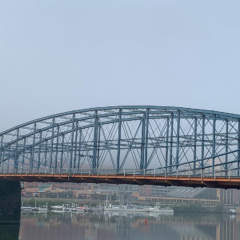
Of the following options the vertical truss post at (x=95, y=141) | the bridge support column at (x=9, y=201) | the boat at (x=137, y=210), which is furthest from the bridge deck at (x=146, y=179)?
the boat at (x=137, y=210)

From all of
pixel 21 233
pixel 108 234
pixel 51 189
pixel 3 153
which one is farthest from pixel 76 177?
pixel 51 189

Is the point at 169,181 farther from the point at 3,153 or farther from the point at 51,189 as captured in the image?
the point at 51,189

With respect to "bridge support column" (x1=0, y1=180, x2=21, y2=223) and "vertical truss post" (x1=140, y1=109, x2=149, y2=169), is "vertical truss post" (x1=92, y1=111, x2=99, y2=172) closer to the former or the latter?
"vertical truss post" (x1=140, y1=109, x2=149, y2=169)

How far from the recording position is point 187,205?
637 ft

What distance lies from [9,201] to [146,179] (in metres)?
40.4

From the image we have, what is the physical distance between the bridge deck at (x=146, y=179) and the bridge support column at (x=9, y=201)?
40.3 ft

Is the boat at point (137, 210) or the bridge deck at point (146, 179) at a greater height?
the bridge deck at point (146, 179)

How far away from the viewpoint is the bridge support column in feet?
275

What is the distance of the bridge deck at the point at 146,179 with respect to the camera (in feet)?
151

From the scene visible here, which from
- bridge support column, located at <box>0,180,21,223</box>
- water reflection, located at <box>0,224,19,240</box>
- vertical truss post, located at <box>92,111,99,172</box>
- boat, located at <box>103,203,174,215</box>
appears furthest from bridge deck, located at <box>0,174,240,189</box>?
boat, located at <box>103,203,174,215</box>

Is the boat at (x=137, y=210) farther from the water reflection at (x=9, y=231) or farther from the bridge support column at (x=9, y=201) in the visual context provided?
the water reflection at (x=9, y=231)

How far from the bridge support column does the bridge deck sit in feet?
40.3

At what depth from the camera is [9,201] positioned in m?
85.0

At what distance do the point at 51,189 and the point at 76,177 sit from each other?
12489cm
